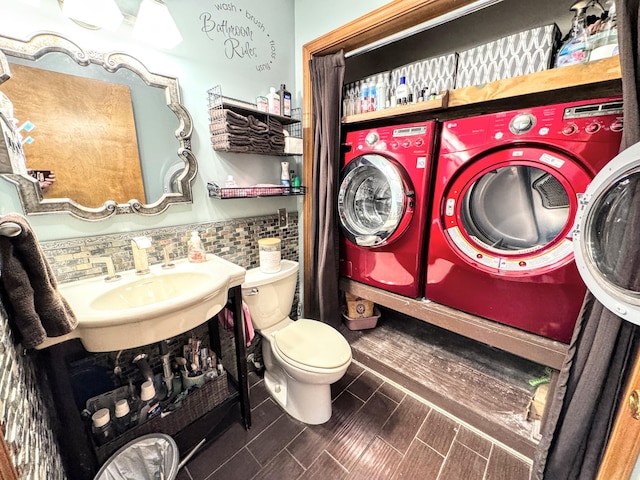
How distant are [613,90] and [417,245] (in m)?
0.98

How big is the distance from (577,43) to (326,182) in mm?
1229

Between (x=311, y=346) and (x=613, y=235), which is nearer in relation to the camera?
(x=613, y=235)

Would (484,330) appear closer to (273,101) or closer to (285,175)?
(285,175)

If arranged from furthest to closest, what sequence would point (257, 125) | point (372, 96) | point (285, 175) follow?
1. point (285, 175)
2. point (372, 96)
3. point (257, 125)

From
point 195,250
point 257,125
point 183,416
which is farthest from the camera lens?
point 257,125

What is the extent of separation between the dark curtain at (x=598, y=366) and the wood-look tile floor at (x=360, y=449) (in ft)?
0.79

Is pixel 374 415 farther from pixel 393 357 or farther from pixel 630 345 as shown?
pixel 630 345

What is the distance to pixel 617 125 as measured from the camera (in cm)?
88

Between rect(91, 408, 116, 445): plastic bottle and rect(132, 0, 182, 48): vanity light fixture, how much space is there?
Result: 1.61m

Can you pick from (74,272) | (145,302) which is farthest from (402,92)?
(74,272)

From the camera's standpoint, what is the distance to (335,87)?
1.56m

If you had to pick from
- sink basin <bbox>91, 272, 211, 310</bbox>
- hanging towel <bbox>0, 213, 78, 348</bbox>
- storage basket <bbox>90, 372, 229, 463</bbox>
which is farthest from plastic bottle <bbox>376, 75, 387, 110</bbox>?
storage basket <bbox>90, 372, 229, 463</bbox>

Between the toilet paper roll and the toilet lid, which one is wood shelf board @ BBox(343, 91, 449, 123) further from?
the toilet lid

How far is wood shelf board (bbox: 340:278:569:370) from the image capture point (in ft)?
3.56
